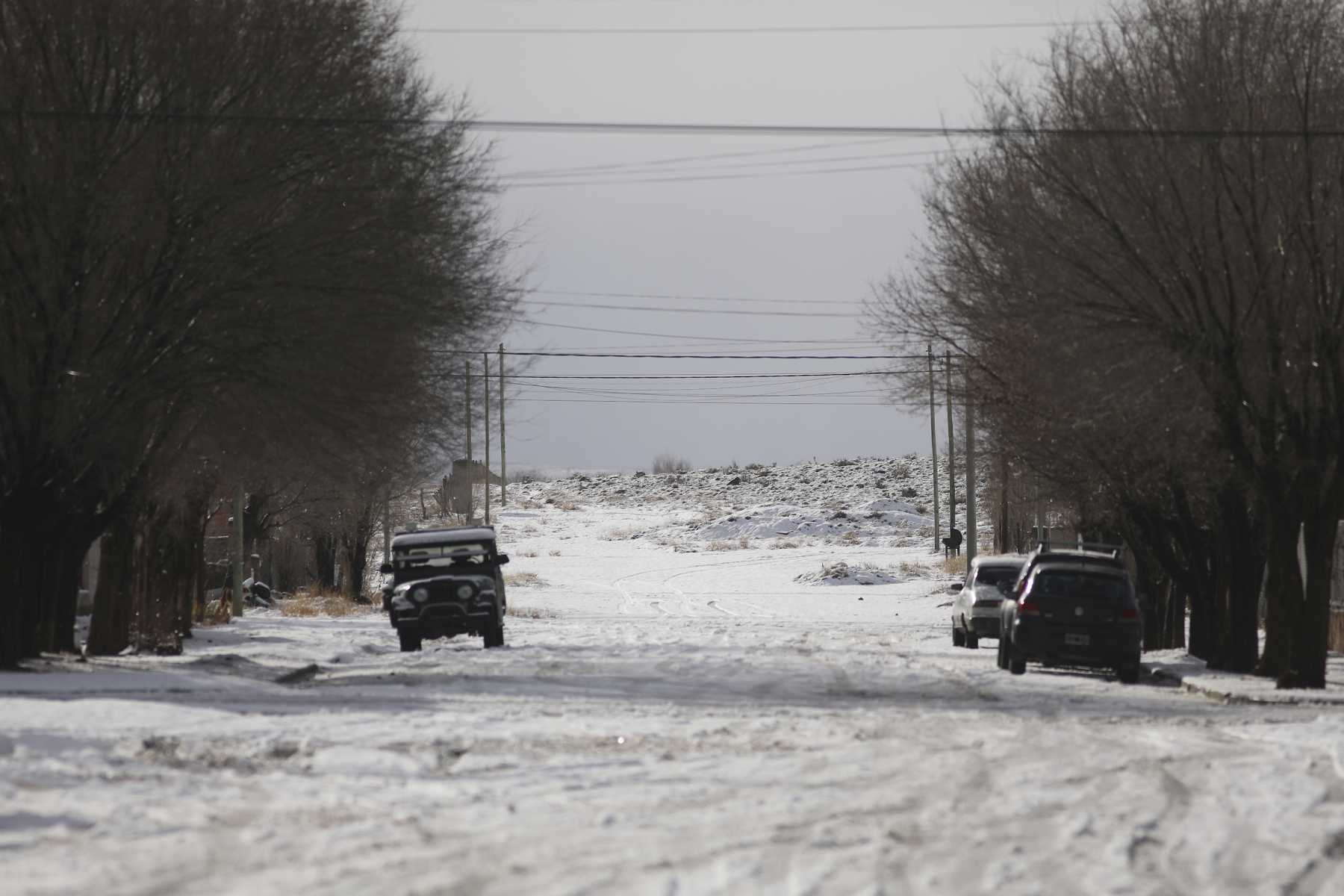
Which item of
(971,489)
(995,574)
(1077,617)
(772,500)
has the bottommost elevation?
(1077,617)

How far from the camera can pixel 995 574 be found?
3469 cm

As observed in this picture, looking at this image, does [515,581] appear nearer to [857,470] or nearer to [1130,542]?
[1130,542]

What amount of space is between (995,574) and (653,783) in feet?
75.9

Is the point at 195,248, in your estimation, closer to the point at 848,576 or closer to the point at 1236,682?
the point at 1236,682

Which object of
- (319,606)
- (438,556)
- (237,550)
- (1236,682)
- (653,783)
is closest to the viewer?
(653,783)

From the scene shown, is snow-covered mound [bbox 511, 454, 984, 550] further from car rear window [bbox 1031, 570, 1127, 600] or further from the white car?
car rear window [bbox 1031, 570, 1127, 600]

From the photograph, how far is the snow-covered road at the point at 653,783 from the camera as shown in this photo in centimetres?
898

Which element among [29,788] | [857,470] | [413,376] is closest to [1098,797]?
[29,788]

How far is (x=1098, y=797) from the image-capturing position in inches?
469

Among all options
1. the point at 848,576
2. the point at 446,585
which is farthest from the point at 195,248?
the point at 848,576

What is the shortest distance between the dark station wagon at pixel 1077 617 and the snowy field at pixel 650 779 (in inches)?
26.2

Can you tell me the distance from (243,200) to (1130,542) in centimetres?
1795

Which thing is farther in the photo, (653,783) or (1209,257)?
(1209,257)

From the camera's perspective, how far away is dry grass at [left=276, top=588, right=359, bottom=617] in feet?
155
